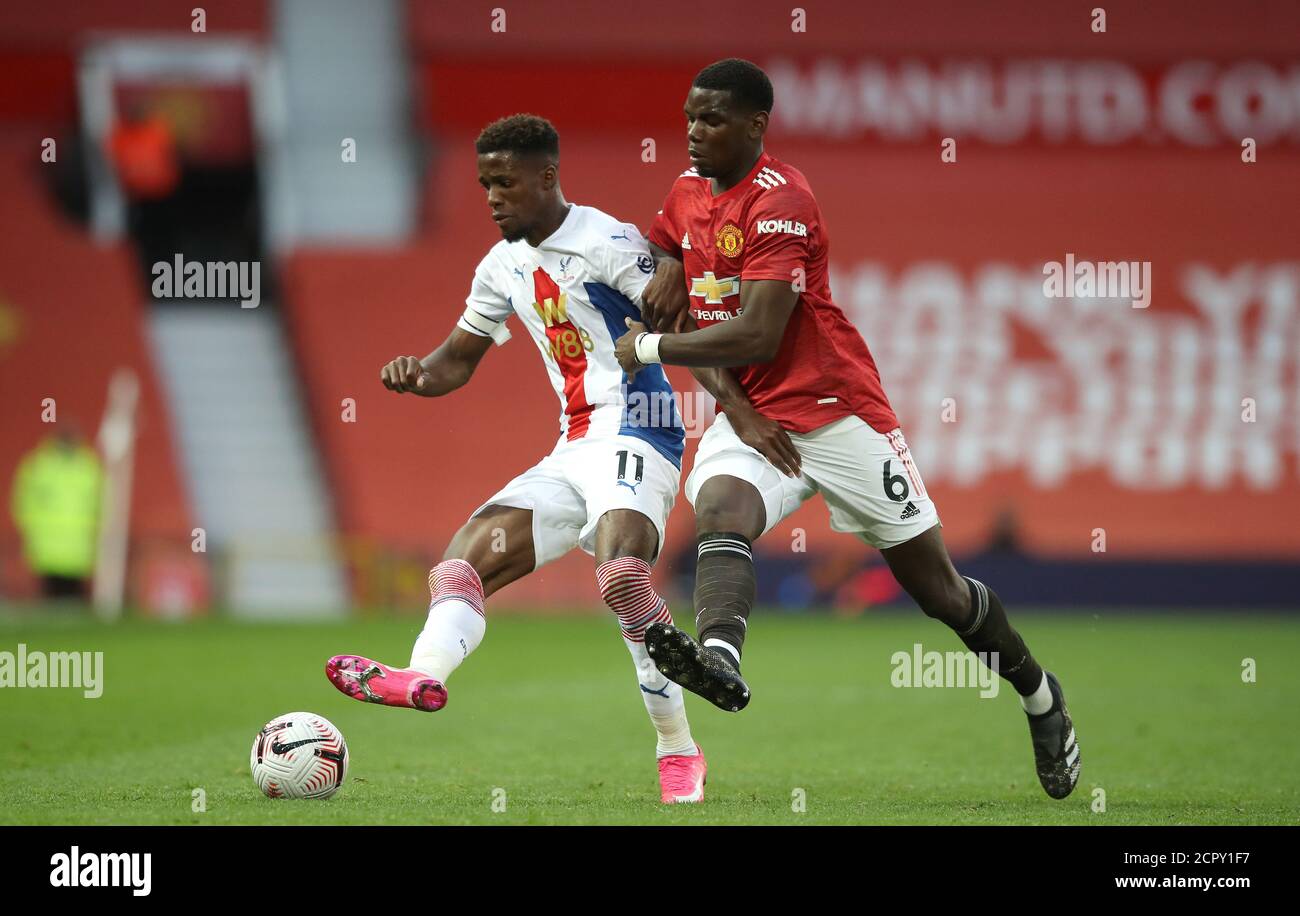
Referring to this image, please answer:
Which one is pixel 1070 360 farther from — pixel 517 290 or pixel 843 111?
pixel 517 290

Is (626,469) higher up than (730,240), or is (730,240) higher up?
(730,240)

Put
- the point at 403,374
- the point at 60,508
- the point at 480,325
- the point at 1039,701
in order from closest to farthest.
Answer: the point at 403,374 → the point at 1039,701 → the point at 480,325 → the point at 60,508

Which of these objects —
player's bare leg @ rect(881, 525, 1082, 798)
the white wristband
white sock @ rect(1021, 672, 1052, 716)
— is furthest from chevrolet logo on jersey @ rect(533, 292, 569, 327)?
white sock @ rect(1021, 672, 1052, 716)

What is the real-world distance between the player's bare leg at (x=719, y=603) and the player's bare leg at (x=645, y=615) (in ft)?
0.59

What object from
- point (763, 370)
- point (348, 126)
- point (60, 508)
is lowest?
point (763, 370)

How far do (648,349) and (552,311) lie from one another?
31.2 inches

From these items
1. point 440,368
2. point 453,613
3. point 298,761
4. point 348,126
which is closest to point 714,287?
point 440,368

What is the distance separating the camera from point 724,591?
19.1ft

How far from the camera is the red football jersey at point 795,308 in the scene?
20.1 ft

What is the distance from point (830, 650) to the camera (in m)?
15.2

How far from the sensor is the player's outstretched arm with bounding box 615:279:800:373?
592 centimetres

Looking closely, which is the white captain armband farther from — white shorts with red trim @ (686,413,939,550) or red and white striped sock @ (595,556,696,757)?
red and white striped sock @ (595,556,696,757)

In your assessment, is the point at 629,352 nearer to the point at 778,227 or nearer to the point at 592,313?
the point at 592,313
